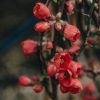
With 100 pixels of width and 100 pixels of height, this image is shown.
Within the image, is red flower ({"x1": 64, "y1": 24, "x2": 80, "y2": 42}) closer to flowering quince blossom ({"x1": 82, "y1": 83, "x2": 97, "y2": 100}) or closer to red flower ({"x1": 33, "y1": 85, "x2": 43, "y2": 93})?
red flower ({"x1": 33, "y1": 85, "x2": 43, "y2": 93})

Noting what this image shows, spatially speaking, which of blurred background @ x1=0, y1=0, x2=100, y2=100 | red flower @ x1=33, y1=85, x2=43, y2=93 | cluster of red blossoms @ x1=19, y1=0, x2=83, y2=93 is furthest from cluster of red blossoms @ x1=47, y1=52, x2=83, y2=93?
blurred background @ x1=0, y1=0, x2=100, y2=100

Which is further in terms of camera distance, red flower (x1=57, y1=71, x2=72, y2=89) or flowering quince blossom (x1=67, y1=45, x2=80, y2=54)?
flowering quince blossom (x1=67, y1=45, x2=80, y2=54)

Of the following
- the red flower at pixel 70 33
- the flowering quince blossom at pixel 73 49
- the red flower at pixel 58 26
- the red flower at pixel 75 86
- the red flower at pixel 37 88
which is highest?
the red flower at pixel 58 26

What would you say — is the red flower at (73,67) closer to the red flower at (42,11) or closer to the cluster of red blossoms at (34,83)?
the red flower at (42,11)

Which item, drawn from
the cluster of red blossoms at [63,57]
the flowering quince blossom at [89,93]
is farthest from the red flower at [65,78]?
the flowering quince blossom at [89,93]

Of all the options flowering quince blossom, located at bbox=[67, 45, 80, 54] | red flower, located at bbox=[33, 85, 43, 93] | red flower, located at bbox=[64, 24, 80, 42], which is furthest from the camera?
red flower, located at bbox=[33, 85, 43, 93]

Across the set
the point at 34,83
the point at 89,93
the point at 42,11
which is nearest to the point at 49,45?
the point at 42,11

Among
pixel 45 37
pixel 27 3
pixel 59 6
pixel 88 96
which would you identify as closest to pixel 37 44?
pixel 45 37

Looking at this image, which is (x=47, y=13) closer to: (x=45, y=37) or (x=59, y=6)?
(x=59, y=6)
